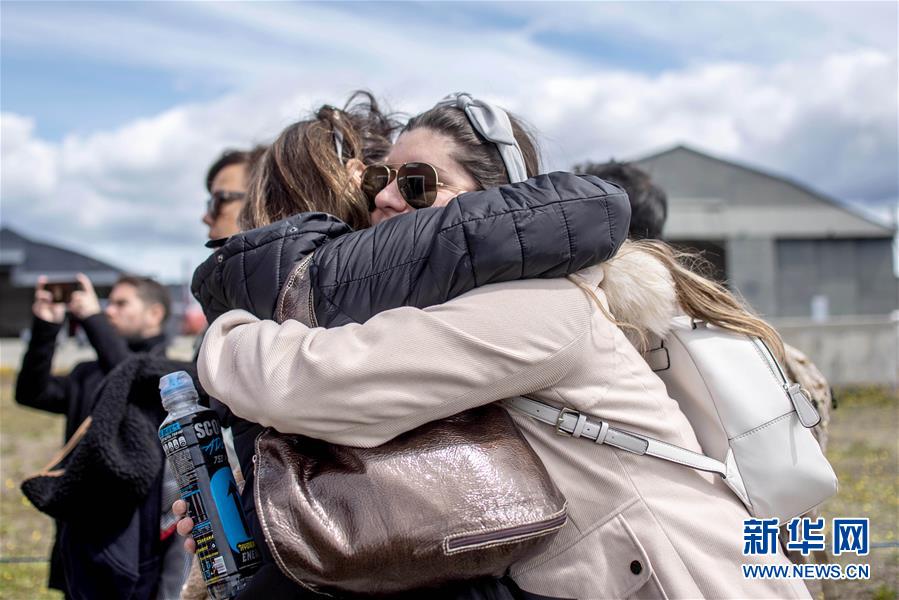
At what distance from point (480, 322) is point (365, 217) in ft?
2.43

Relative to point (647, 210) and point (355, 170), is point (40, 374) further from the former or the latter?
point (647, 210)

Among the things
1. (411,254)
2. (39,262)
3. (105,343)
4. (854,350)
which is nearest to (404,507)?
(411,254)

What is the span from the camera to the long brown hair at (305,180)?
2041 millimetres

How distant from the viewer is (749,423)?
5.49ft

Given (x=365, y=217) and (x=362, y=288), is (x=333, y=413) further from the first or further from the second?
(x=365, y=217)

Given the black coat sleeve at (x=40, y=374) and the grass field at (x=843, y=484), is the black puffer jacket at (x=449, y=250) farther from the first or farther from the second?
the black coat sleeve at (x=40, y=374)

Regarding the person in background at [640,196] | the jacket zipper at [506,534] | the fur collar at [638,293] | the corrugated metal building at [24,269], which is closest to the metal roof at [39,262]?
the corrugated metal building at [24,269]

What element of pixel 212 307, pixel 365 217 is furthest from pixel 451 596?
pixel 365 217

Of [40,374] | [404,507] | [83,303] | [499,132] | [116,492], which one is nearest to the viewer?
[404,507]

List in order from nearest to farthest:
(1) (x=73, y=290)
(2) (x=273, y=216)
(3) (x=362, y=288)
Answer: (3) (x=362, y=288) < (2) (x=273, y=216) < (1) (x=73, y=290)

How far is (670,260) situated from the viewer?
1.81m

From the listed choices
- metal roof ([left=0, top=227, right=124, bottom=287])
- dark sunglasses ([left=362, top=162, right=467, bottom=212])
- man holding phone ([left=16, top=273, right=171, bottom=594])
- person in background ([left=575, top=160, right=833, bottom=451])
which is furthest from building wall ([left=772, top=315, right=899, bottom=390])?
metal roof ([left=0, top=227, right=124, bottom=287])

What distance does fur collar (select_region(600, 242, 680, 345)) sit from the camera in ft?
5.51

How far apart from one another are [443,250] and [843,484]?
8.73 meters
